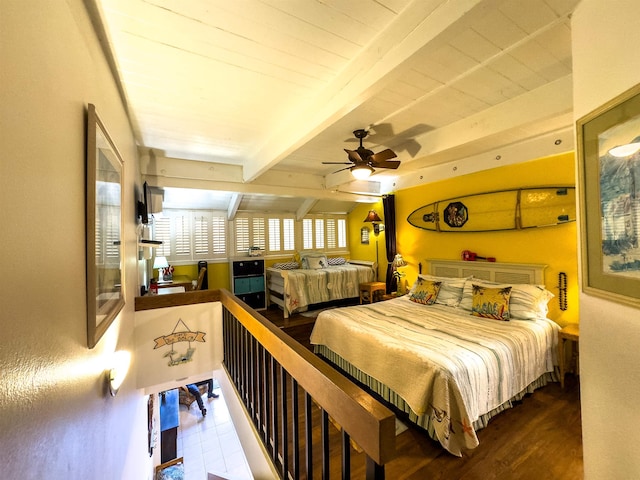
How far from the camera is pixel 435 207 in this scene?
170 inches

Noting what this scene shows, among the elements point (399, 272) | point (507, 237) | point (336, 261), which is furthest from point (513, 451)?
point (336, 261)

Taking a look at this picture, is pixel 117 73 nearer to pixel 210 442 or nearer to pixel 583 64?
pixel 583 64

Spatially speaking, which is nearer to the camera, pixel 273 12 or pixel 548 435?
pixel 273 12

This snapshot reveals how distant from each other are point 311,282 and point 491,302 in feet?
10.3

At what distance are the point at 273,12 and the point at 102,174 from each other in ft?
3.74

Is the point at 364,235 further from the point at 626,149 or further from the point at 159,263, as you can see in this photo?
the point at 626,149

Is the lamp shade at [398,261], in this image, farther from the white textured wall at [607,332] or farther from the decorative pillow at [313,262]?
the white textured wall at [607,332]

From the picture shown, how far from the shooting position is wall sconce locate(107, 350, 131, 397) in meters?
1.42

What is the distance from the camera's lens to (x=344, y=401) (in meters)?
0.92

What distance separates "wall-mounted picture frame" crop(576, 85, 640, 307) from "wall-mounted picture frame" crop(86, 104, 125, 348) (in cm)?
211

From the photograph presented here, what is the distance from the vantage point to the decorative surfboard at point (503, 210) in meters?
3.04

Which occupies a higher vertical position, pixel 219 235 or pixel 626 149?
pixel 626 149

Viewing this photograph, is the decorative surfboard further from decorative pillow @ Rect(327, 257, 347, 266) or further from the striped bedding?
decorative pillow @ Rect(327, 257, 347, 266)

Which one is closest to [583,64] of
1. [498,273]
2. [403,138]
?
[403,138]
